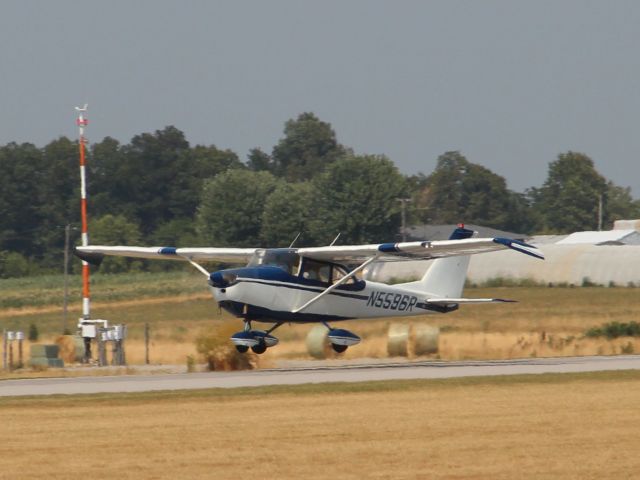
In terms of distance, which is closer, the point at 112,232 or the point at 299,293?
the point at 299,293

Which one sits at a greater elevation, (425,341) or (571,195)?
(571,195)

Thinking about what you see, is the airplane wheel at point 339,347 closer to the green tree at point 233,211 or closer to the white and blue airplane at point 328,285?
the white and blue airplane at point 328,285

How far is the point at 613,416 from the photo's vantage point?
52.5 ft

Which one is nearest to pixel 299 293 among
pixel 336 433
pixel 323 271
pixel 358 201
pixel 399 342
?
pixel 323 271

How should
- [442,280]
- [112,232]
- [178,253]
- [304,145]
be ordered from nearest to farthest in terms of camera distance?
[442,280]
[178,253]
[112,232]
[304,145]

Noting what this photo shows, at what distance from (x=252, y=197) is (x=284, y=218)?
508cm

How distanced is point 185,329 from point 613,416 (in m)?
22.3

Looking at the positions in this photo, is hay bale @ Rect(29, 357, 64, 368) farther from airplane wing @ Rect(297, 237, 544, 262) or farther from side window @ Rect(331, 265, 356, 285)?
side window @ Rect(331, 265, 356, 285)

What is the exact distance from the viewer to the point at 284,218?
85.2 m

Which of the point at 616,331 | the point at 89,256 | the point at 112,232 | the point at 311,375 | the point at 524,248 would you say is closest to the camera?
the point at 524,248

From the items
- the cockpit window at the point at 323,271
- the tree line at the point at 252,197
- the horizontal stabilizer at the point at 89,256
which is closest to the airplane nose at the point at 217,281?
the cockpit window at the point at 323,271

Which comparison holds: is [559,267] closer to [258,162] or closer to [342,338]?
[342,338]

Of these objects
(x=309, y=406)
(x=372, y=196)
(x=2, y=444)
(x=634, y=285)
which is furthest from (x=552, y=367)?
(x=372, y=196)

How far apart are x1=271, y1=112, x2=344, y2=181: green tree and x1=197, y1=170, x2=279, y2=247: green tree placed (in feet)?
168
